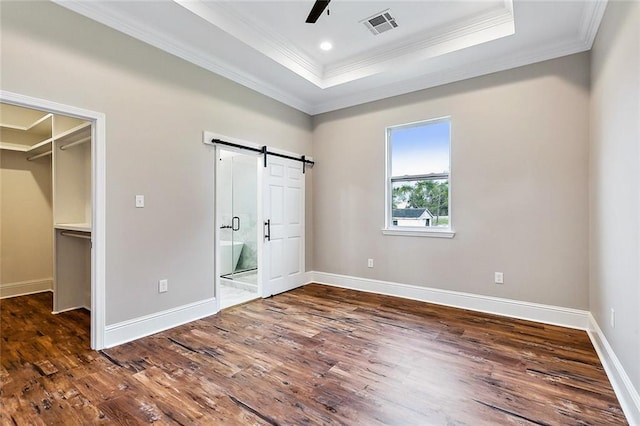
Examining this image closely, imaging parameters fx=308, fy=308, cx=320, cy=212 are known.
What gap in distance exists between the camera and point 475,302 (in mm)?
3779

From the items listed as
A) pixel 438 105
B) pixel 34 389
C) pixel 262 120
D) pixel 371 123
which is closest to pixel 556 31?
pixel 438 105

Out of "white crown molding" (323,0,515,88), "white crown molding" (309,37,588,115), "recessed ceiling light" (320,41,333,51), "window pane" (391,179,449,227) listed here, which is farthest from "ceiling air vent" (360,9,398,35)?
"window pane" (391,179,449,227)

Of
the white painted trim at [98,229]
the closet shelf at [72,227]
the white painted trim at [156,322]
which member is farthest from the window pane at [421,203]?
the closet shelf at [72,227]

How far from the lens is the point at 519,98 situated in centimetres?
352

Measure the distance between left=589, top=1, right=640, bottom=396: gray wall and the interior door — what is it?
11.8 ft

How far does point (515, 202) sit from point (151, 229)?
13.0 feet

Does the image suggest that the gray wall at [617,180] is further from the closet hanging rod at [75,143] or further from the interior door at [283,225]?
the closet hanging rod at [75,143]

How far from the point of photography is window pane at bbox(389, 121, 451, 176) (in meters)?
4.11

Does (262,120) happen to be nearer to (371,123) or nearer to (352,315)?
(371,123)

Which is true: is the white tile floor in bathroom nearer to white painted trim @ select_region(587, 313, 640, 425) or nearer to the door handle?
the door handle

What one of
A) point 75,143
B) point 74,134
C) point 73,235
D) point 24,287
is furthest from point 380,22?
point 24,287

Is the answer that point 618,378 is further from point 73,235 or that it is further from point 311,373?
point 73,235

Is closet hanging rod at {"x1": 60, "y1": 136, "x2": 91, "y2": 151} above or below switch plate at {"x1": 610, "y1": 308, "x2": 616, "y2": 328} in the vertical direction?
above

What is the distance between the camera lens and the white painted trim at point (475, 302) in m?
→ 3.25
